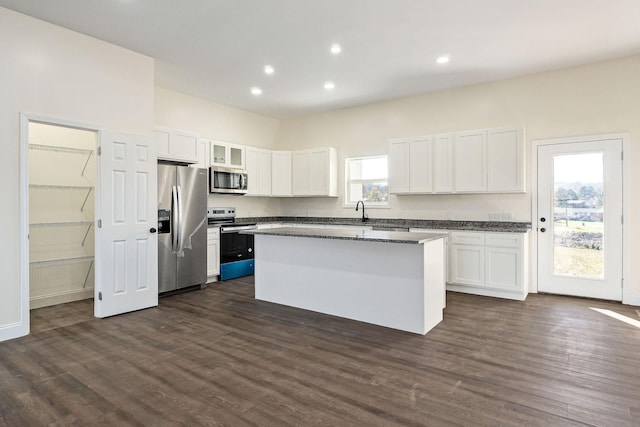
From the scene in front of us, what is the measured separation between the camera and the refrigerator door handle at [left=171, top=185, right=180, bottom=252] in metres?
4.88

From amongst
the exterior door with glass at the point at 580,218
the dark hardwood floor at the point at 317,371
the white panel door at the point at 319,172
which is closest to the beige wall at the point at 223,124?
the white panel door at the point at 319,172

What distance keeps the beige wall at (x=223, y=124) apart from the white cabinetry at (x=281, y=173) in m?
0.45

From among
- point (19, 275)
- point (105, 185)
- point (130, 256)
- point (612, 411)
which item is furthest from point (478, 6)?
point (19, 275)

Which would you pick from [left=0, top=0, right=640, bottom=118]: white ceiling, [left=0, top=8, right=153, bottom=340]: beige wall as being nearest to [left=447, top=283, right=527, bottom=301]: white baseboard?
[left=0, top=0, right=640, bottom=118]: white ceiling

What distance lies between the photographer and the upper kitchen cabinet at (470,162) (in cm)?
507

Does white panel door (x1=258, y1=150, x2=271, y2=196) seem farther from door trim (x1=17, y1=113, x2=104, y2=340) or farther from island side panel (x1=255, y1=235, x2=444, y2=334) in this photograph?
door trim (x1=17, y1=113, x2=104, y2=340)

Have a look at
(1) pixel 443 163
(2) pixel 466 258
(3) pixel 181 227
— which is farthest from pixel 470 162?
(3) pixel 181 227

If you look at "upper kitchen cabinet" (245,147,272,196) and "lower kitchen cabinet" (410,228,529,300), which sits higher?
"upper kitchen cabinet" (245,147,272,196)

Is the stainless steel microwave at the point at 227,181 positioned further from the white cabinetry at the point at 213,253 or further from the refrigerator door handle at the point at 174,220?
the refrigerator door handle at the point at 174,220

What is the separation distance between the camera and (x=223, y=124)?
21.4 ft

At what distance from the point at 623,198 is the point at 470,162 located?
181cm

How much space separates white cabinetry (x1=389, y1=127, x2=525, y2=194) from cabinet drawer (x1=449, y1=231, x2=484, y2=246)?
644mm

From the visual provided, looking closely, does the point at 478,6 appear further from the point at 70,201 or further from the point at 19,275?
the point at 70,201

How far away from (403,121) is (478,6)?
9.30 feet
